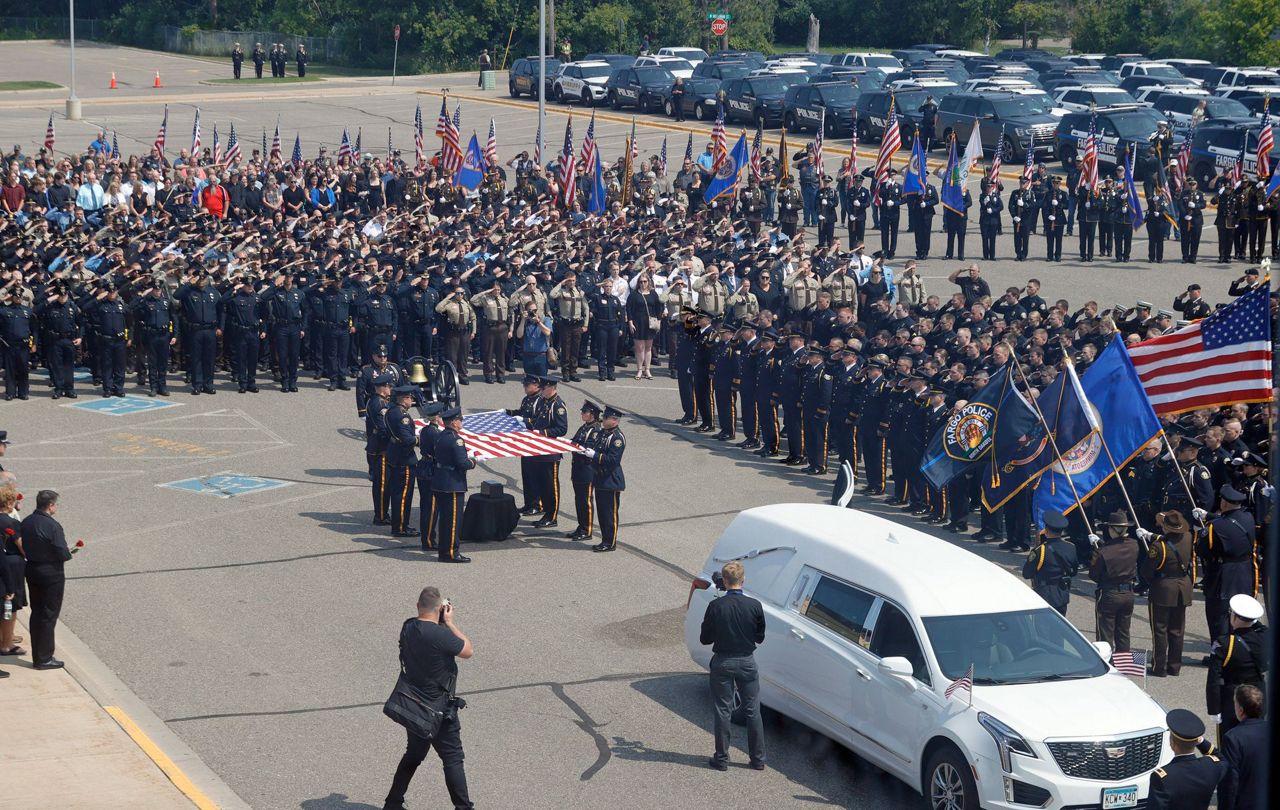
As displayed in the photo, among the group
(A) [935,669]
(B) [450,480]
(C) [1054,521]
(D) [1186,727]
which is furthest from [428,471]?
(D) [1186,727]

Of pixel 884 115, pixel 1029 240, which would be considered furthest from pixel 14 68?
pixel 1029 240

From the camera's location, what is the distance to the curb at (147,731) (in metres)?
10.8

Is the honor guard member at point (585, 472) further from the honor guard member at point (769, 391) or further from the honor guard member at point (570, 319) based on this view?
the honor guard member at point (570, 319)

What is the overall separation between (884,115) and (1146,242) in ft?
41.3

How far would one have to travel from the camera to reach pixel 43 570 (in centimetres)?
1298

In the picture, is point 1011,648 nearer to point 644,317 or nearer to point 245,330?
point 644,317

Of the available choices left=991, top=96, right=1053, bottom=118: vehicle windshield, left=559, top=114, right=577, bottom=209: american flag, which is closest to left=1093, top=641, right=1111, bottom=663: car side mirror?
left=559, top=114, right=577, bottom=209: american flag

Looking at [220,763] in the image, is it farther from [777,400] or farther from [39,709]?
[777,400]

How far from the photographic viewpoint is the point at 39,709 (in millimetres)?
12219

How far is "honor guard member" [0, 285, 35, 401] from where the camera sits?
22.7 metres

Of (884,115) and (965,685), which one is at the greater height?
(884,115)

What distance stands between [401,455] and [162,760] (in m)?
6.44

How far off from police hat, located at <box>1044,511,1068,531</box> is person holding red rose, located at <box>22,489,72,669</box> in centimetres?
782

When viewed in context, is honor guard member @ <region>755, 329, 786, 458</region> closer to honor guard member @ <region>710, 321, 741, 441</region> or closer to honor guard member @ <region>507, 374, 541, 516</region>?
honor guard member @ <region>710, 321, 741, 441</region>
